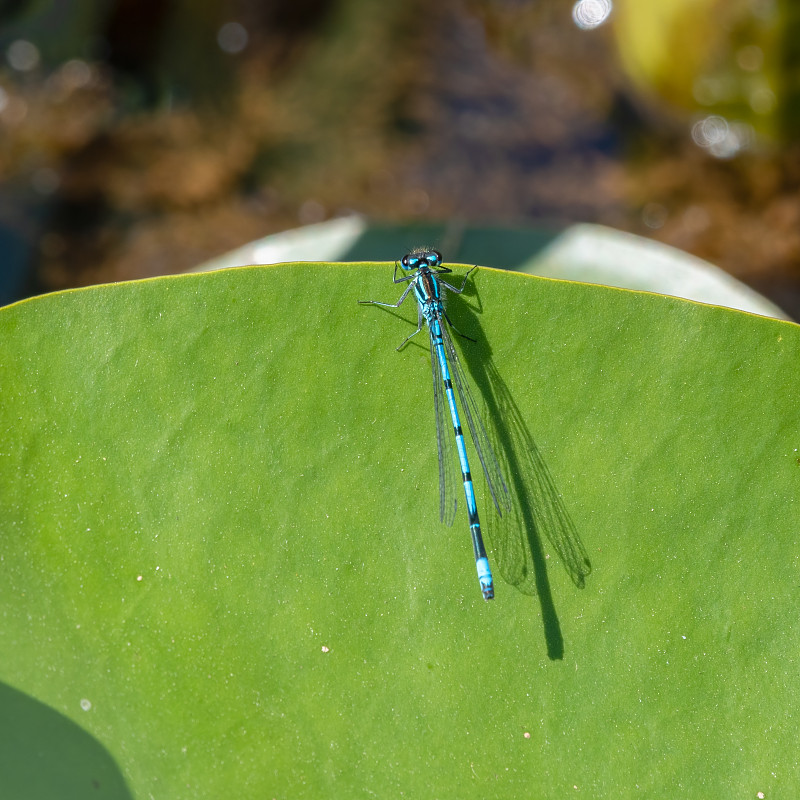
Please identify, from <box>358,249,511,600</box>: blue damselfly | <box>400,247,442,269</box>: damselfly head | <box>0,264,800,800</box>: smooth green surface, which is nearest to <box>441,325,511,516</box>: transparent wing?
<box>358,249,511,600</box>: blue damselfly

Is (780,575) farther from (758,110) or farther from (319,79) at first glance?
(319,79)

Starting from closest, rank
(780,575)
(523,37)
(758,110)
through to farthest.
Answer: (780,575) → (758,110) → (523,37)

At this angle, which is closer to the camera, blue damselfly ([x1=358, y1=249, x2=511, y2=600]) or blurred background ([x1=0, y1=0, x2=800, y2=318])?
blue damselfly ([x1=358, y1=249, x2=511, y2=600])

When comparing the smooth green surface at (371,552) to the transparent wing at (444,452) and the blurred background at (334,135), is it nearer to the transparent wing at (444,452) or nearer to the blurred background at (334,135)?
the transparent wing at (444,452)

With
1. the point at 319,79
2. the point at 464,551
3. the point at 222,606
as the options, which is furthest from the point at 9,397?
the point at 319,79

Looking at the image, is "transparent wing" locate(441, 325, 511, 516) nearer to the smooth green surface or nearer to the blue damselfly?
the blue damselfly

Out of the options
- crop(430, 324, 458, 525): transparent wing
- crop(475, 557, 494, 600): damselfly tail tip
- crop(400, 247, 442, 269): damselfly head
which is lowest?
crop(475, 557, 494, 600): damselfly tail tip

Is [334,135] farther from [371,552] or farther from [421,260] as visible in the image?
[371,552]
